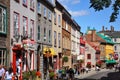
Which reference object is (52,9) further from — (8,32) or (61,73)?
(8,32)

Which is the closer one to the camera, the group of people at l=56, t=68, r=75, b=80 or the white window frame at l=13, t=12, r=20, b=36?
the white window frame at l=13, t=12, r=20, b=36

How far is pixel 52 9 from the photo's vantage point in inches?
2051

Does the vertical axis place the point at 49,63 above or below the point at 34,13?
below

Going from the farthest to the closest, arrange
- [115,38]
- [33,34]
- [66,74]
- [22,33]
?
[115,38], [66,74], [33,34], [22,33]

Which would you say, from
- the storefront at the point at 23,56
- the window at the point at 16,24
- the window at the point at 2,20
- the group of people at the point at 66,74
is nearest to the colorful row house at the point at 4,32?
the window at the point at 2,20

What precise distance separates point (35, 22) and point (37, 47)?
8.90 ft

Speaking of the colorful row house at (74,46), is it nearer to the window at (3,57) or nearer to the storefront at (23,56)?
the storefront at (23,56)

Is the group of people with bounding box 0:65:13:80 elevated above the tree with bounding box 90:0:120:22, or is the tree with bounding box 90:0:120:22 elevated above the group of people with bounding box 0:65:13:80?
the tree with bounding box 90:0:120:22

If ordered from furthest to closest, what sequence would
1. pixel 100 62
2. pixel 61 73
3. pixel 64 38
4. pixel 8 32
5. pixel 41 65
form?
pixel 100 62
pixel 64 38
pixel 61 73
pixel 41 65
pixel 8 32

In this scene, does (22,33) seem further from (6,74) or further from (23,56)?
(6,74)

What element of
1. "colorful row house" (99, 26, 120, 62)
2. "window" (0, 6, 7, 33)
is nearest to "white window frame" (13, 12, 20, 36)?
"window" (0, 6, 7, 33)

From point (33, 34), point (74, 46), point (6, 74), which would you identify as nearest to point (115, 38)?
point (74, 46)

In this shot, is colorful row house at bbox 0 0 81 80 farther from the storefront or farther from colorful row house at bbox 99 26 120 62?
colorful row house at bbox 99 26 120 62

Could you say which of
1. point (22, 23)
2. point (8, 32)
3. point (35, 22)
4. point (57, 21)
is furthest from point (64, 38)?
point (8, 32)
